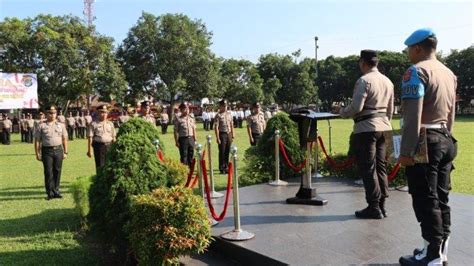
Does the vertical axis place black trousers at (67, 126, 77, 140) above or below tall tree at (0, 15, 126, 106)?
below

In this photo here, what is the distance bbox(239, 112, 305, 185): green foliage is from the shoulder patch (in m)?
4.73

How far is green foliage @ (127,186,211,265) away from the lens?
3.64m

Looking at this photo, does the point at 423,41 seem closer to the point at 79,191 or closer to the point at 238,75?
the point at 79,191

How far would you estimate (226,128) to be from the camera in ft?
35.1

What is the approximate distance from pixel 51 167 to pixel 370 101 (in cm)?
637

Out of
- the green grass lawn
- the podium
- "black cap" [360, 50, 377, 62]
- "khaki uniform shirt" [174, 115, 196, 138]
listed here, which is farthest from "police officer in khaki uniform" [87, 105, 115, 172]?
"black cap" [360, 50, 377, 62]

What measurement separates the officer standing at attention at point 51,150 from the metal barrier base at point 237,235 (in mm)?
5060

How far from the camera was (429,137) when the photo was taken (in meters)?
3.36

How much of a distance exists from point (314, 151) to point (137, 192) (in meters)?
4.59

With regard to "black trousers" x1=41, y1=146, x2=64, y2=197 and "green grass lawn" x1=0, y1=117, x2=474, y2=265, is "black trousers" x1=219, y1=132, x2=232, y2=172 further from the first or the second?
"black trousers" x1=41, y1=146, x2=64, y2=197

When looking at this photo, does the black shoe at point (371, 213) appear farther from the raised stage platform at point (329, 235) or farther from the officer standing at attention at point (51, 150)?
the officer standing at attention at point (51, 150)

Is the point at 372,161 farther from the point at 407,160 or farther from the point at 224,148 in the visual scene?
the point at 224,148

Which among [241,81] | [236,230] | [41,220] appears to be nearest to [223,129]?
[41,220]

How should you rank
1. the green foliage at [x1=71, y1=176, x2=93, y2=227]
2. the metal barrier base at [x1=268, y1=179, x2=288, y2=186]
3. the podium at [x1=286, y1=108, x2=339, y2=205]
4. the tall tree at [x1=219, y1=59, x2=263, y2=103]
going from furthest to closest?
the tall tree at [x1=219, y1=59, x2=263, y2=103] → the metal barrier base at [x1=268, y1=179, x2=288, y2=186] → the green foliage at [x1=71, y1=176, x2=93, y2=227] → the podium at [x1=286, y1=108, x2=339, y2=205]
